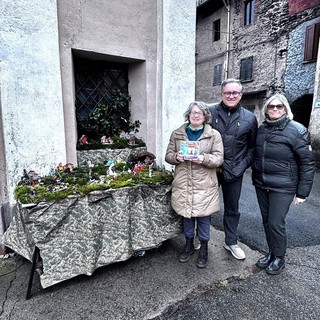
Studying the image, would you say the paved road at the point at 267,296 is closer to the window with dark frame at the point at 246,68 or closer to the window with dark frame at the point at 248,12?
the window with dark frame at the point at 246,68

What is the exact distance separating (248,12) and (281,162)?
41.9 ft

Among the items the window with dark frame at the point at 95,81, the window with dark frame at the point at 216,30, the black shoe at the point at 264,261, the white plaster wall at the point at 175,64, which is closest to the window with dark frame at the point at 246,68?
the window with dark frame at the point at 216,30

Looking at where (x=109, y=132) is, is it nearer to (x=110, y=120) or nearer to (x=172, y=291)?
(x=110, y=120)

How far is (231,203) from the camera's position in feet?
9.38

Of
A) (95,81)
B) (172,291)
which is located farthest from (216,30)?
(172,291)

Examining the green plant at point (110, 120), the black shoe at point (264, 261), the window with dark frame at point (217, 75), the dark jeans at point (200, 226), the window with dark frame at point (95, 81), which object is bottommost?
the black shoe at point (264, 261)

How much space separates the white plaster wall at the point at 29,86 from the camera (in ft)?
8.46

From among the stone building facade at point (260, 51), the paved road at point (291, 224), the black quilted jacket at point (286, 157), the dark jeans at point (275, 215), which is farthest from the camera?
the stone building facade at point (260, 51)

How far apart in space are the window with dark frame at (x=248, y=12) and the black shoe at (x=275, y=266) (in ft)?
41.8

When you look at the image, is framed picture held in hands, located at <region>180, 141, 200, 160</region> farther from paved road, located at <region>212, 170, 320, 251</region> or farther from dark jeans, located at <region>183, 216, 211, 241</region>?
paved road, located at <region>212, 170, 320, 251</region>

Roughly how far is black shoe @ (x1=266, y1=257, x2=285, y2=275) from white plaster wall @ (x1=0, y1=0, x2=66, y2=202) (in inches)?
107

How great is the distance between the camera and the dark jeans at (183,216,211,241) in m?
2.65

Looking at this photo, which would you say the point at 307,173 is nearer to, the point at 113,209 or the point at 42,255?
the point at 113,209

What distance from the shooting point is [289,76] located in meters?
10.7
